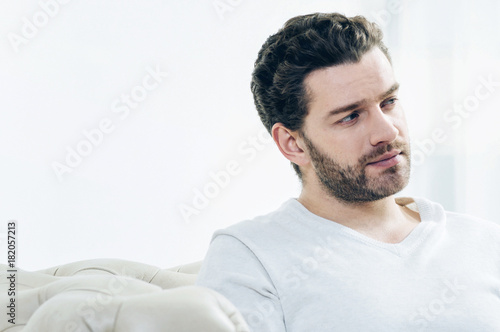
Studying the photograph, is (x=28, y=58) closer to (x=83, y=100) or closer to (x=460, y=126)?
(x=83, y=100)

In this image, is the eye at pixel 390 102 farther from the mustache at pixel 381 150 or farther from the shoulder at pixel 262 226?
the shoulder at pixel 262 226

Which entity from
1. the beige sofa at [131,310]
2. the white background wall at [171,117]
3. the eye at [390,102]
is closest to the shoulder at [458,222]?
the eye at [390,102]

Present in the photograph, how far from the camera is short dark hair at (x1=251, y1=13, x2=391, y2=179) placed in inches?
42.5

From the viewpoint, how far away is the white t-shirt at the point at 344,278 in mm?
925

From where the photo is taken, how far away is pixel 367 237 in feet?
3.42

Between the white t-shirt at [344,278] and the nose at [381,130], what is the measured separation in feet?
0.61

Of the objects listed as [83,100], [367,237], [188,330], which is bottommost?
[367,237]

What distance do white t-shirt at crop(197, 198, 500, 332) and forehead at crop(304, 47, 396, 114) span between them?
0.23 meters

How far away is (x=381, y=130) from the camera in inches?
40.2

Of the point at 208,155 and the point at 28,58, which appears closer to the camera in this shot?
the point at 28,58

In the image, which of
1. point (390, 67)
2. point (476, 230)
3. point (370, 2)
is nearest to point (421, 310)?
point (476, 230)

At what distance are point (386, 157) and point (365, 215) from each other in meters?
0.14

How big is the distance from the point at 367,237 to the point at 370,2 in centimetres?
158

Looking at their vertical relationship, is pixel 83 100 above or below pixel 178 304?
above
